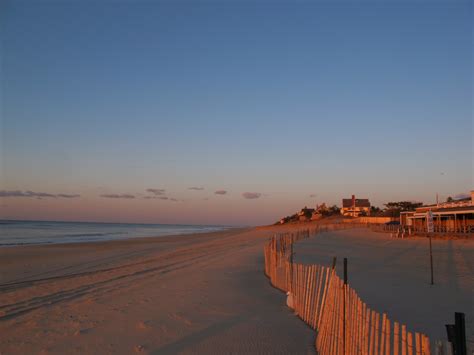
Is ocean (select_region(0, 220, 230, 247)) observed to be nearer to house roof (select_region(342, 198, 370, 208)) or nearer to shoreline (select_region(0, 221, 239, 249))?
shoreline (select_region(0, 221, 239, 249))

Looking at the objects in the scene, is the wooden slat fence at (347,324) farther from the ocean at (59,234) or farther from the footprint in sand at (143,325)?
the ocean at (59,234)

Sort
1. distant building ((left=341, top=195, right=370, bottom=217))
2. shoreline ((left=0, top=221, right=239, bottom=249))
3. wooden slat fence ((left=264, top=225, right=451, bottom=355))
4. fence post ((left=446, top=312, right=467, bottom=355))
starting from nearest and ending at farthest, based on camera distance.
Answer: fence post ((left=446, top=312, right=467, bottom=355)) < wooden slat fence ((left=264, top=225, right=451, bottom=355)) < shoreline ((left=0, top=221, right=239, bottom=249)) < distant building ((left=341, top=195, right=370, bottom=217))

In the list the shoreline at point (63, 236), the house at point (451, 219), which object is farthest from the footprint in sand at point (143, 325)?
the shoreline at point (63, 236)

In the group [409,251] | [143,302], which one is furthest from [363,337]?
[409,251]

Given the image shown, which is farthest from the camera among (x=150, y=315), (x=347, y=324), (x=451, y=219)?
(x=451, y=219)

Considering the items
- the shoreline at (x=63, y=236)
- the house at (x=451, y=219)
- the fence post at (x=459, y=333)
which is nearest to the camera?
the fence post at (x=459, y=333)

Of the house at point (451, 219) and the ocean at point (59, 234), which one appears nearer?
the house at point (451, 219)

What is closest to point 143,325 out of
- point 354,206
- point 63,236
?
point 63,236

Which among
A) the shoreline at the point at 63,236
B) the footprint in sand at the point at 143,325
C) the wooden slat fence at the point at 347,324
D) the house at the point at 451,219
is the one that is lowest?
the shoreline at the point at 63,236

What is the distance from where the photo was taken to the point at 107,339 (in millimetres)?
7289

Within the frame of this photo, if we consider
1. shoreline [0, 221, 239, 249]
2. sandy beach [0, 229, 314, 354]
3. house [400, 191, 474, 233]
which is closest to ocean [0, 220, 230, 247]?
shoreline [0, 221, 239, 249]

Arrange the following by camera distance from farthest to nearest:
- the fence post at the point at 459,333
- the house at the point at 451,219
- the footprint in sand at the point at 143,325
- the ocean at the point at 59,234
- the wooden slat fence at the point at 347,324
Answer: the ocean at the point at 59,234 < the house at the point at 451,219 < the footprint in sand at the point at 143,325 < the wooden slat fence at the point at 347,324 < the fence post at the point at 459,333

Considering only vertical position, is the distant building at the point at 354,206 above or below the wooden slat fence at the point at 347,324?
above

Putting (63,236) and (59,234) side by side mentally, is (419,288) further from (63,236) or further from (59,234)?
(59,234)
